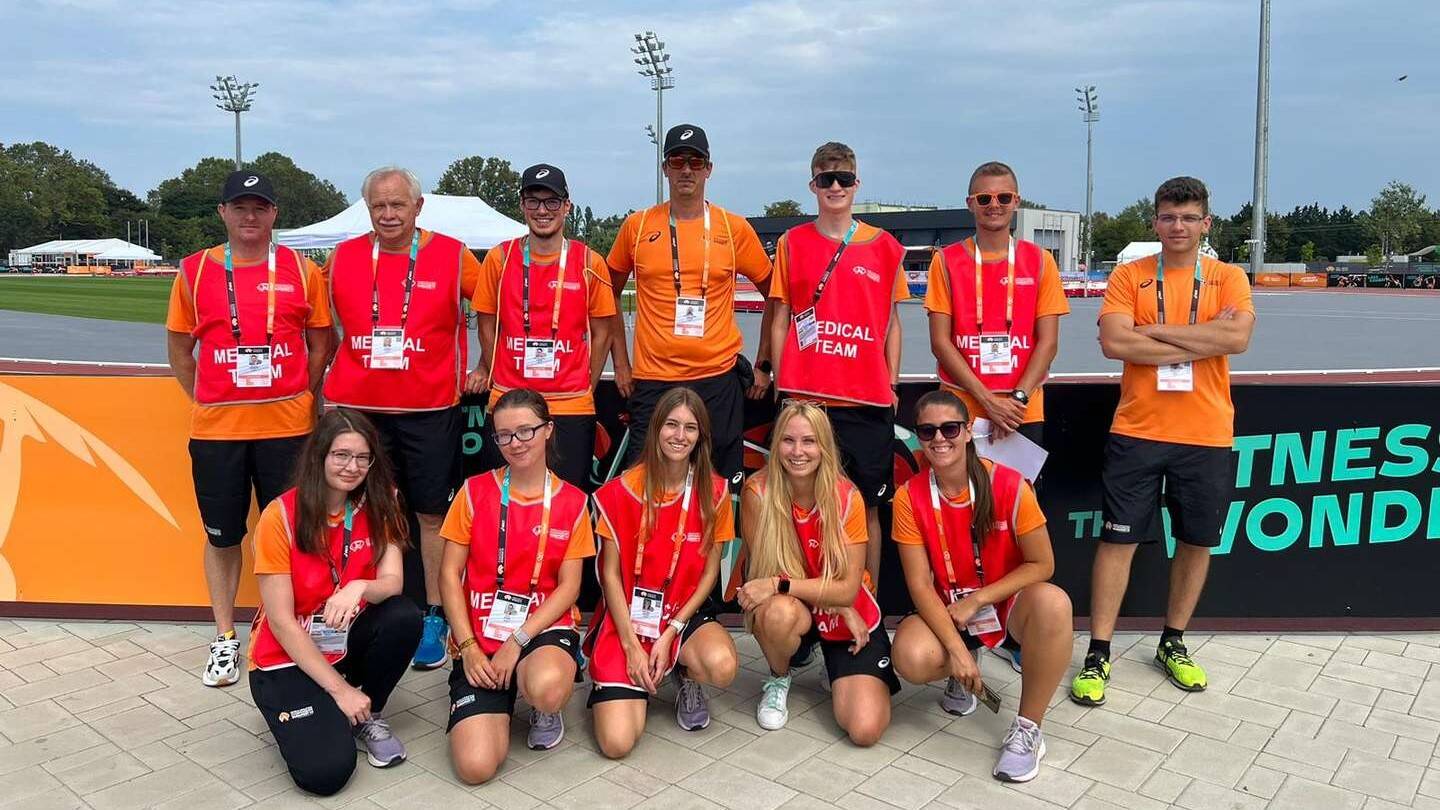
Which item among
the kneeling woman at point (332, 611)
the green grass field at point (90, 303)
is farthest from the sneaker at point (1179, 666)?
the green grass field at point (90, 303)

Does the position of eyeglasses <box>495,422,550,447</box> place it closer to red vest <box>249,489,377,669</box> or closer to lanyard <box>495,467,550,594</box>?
lanyard <box>495,467,550,594</box>

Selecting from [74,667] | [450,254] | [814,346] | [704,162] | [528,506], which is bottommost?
[74,667]

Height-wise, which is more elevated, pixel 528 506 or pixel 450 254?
pixel 450 254

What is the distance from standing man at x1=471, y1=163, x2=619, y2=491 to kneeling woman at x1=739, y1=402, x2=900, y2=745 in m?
0.85

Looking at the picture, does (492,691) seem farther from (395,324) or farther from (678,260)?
(678,260)

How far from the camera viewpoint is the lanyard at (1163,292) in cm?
402

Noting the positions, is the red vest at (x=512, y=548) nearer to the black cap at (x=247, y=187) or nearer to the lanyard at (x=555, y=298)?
the lanyard at (x=555, y=298)

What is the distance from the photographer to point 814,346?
13.6 feet

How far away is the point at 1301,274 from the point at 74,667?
59917mm

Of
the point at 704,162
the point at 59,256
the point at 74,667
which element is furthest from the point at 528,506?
the point at 59,256

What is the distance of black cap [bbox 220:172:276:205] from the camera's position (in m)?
4.03

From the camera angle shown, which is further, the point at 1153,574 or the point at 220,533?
the point at 1153,574

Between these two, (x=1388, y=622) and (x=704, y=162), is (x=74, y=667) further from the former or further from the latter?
(x=1388, y=622)

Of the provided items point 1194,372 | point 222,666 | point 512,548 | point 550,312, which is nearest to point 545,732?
point 512,548
